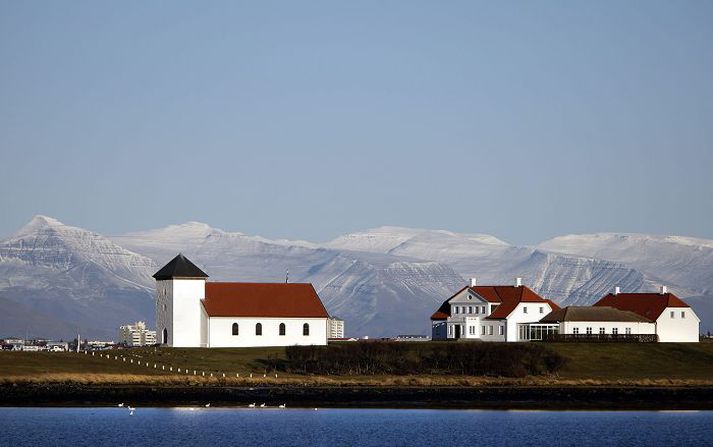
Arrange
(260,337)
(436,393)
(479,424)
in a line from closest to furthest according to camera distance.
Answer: (479,424), (436,393), (260,337)

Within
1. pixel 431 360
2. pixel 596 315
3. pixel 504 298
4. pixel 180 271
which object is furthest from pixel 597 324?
pixel 180 271

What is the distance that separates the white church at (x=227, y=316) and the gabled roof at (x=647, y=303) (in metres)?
26.9

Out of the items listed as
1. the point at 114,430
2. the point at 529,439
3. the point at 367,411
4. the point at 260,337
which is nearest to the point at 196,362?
the point at 260,337

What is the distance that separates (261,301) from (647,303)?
108ft

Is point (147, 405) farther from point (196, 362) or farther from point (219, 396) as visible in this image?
point (196, 362)

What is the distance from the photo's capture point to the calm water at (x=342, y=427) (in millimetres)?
74062

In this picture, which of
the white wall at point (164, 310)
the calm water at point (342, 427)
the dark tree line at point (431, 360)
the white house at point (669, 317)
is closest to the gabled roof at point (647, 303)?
the white house at point (669, 317)

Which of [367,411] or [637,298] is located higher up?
[637,298]

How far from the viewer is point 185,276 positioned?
128 metres

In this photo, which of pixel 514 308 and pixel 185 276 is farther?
pixel 514 308

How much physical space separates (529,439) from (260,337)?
53866 millimetres

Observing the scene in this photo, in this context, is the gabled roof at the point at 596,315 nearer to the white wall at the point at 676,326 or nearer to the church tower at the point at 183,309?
the white wall at the point at 676,326

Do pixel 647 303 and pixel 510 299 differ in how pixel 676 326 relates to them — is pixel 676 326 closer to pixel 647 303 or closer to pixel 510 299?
pixel 647 303

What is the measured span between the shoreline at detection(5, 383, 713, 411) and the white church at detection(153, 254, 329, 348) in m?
27.5
